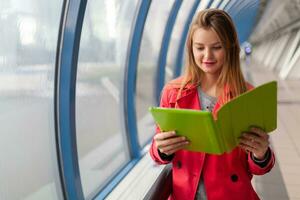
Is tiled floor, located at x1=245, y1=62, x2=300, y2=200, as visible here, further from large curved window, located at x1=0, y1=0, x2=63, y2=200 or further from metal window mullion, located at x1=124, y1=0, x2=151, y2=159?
large curved window, located at x1=0, y1=0, x2=63, y2=200

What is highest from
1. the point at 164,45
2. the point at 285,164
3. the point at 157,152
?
the point at 164,45

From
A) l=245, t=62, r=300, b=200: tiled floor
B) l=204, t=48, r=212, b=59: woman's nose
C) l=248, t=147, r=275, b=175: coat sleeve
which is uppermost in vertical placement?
l=204, t=48, r=212, b=59: woman's nose

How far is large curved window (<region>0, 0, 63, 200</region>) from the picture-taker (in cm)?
223

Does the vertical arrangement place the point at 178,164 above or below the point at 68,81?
below

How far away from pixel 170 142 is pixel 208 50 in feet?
1.63

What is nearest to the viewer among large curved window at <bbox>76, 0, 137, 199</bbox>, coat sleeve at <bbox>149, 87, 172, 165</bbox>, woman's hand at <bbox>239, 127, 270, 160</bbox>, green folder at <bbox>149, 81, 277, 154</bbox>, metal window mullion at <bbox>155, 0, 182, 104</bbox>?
green folder at <bbox>149, 81, 277, 154</bbox>

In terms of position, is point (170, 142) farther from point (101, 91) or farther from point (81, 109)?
point (101, 91)

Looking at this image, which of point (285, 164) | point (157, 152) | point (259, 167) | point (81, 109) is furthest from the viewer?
point (285, 164)

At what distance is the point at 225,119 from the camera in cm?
144

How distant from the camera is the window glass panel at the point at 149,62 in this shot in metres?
6.14

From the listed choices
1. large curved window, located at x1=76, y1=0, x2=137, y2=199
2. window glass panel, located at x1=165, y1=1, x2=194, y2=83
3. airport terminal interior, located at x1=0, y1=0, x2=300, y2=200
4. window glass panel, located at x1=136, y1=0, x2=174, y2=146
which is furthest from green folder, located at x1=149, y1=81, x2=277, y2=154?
window glass panel, located at x1=165, y1=1, x2=194, y2=83

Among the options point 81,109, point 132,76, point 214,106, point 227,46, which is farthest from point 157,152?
point 132,76

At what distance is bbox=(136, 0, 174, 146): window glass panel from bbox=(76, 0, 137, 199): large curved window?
1224 mm

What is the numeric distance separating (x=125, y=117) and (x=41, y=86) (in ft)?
7.31
